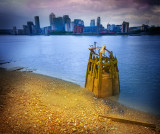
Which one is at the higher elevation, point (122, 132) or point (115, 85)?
point (115, 85)

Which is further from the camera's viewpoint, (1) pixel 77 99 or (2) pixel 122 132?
(1) pixel 77 99

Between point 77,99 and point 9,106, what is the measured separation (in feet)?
18.0

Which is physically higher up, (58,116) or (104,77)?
(104,77)

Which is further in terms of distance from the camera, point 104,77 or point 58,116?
point 104,77

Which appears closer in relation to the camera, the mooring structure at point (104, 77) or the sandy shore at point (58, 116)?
the sandy shore at point (58, 116)

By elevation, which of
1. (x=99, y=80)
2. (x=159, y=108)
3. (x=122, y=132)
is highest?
(x=99, y=80)

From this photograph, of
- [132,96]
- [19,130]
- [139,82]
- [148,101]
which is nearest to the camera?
[19,130]

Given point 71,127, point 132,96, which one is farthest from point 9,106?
point 132,96

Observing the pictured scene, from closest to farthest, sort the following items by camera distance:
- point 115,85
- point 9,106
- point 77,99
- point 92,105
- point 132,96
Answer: point 9,106, point 92,105, point 77,99, point 115,85, point 132,96

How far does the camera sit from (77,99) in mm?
11031

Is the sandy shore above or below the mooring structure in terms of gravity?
below

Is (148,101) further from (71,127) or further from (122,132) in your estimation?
(71,127)

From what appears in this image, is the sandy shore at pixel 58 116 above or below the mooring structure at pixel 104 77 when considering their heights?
below

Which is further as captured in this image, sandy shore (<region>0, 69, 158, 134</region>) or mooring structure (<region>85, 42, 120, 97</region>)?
mooring structure (<region>85, 42, 120, 97</region>)
